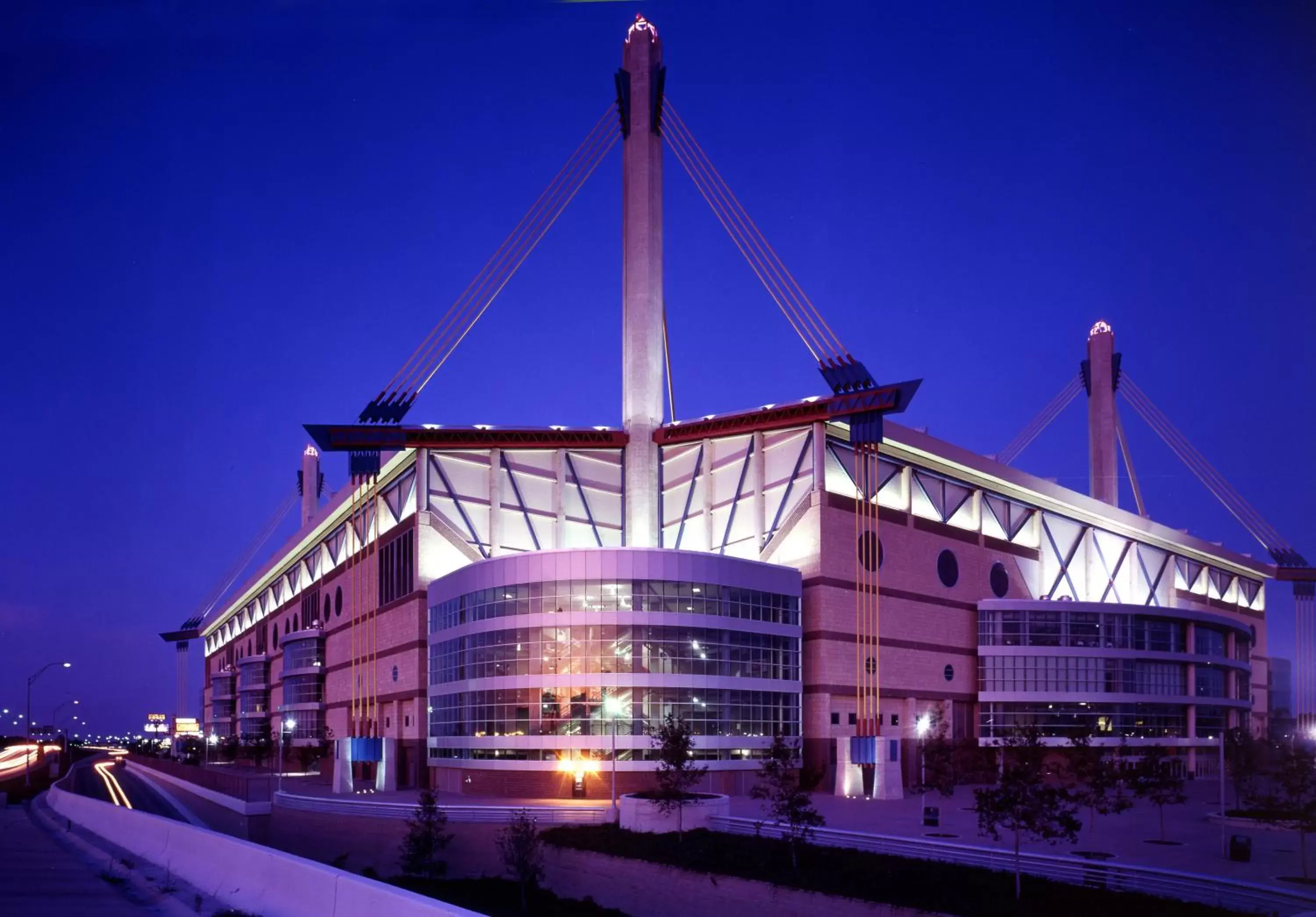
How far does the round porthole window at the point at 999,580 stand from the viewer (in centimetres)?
8062

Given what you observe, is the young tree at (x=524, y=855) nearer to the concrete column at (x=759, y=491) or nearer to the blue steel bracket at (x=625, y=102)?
the concrete column at (x=759, y=491)

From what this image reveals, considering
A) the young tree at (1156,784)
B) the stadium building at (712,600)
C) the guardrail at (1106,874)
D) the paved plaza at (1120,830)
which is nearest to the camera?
the guardrail at (1106,874)

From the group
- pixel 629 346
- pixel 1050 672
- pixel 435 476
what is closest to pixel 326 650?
pixel 435 476

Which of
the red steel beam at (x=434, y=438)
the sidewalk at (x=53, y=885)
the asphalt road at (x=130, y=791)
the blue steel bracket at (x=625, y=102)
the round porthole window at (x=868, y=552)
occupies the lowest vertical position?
the asphalt road at (x=130, y=791)

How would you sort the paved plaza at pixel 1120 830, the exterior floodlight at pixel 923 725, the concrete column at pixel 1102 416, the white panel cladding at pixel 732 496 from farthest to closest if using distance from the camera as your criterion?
the concrete column at pixel 1102 416 < the white panel cladding at pixel 732 496 < the exterior floodlight at pixel 923 725 < the paved plaza at pixel 1120 830

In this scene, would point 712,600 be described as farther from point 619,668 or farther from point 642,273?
point 642,273

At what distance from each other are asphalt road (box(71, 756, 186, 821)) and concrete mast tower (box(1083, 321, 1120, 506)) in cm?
8196

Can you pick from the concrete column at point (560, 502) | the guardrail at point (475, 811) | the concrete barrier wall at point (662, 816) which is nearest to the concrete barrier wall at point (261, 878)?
the concrete barrier wall at point (662, 816)

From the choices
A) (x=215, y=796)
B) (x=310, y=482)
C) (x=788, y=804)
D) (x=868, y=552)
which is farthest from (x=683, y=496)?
(x=310, y=482)

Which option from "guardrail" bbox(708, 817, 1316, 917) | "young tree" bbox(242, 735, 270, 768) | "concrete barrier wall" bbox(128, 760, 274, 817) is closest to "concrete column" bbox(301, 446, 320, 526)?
"young tree" bbox(242, 735, 270, 768)

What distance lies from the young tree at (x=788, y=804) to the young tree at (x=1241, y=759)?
18073 millimetres

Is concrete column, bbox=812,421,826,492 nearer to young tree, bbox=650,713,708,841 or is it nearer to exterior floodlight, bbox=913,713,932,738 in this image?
exterior floodlight, bbox=913,713,932,738

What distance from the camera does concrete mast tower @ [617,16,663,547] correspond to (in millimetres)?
78125

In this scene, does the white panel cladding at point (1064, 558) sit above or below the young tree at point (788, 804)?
above
